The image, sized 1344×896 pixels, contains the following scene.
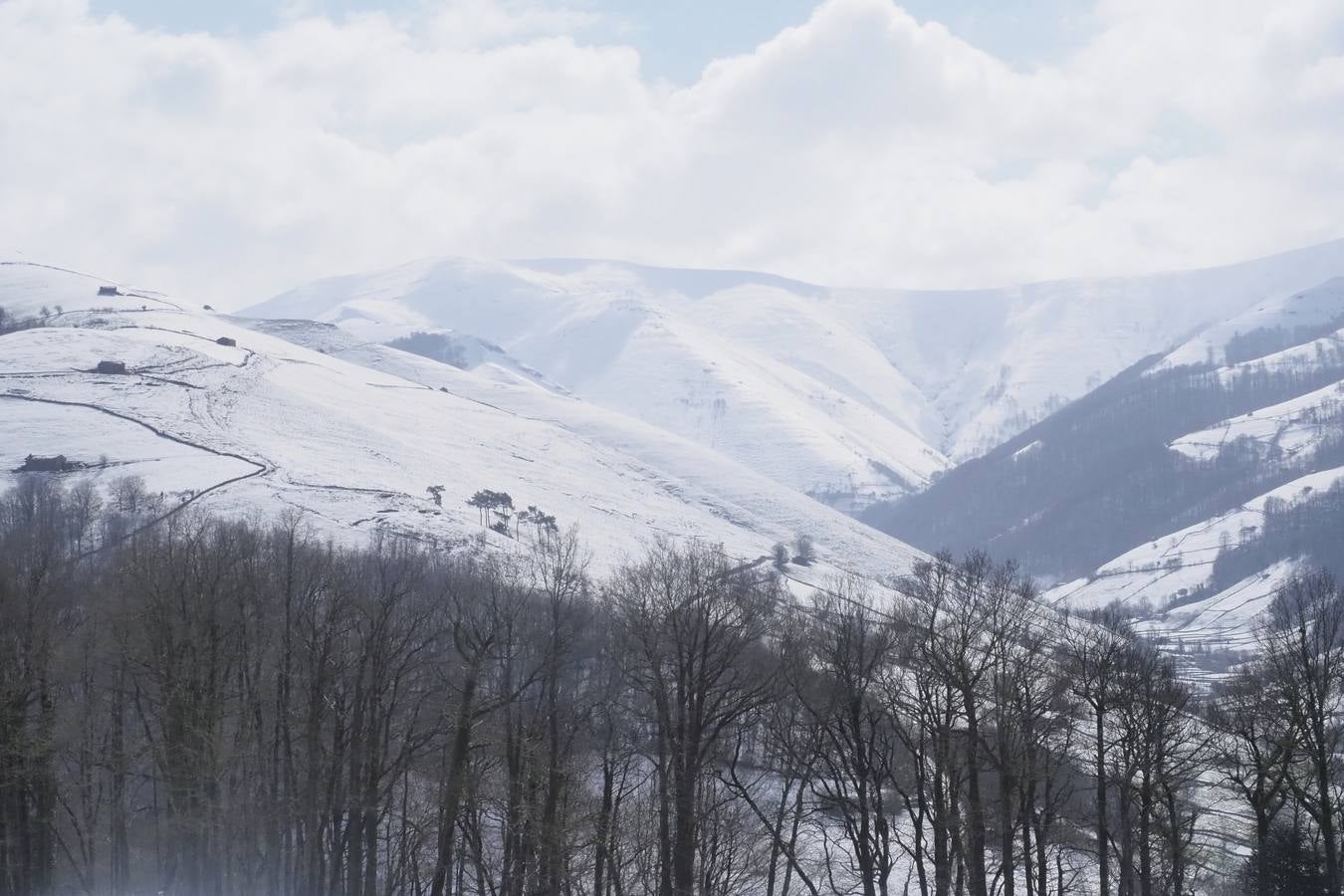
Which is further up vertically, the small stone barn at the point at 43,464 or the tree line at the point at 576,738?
the small stone barn at the point at 43,464

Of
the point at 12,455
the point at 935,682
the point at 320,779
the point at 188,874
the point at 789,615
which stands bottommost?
the point at 188,874

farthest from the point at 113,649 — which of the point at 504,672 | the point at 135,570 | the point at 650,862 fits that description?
Answer: the point at 650,862

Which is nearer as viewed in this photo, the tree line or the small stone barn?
the tree line

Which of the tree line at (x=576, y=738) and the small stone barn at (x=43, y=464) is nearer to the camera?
the tree line at (x=576, y=738)

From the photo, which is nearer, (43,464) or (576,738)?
(576,738)

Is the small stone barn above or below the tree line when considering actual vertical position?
above

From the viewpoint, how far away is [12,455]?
159m

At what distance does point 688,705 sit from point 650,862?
8231 millimetres

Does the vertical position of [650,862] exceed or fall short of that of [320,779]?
it falls short

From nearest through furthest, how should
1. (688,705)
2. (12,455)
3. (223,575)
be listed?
(688,705), (223,575), (12,455)

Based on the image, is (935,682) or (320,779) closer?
(935,682)

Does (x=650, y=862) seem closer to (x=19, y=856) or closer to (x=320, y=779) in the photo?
(x=320, y=779)

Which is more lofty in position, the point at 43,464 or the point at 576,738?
the point at 43,464

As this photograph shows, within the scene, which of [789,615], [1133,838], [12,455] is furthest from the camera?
[12,455]
